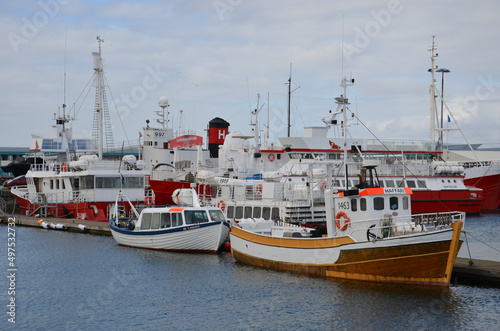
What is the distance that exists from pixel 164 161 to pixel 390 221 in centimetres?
4728

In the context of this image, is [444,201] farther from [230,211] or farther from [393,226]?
[393,226]

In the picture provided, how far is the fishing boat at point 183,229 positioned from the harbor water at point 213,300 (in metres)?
1.75

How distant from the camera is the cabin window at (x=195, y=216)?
34188 millimetres

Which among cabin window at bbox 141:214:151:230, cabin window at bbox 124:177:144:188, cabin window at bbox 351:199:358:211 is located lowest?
cabin window at bbox 141:214:151:230

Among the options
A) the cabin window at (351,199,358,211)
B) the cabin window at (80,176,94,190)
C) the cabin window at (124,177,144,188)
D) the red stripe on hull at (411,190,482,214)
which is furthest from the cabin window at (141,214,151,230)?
the red stripe on hull at (411,190,482,214)

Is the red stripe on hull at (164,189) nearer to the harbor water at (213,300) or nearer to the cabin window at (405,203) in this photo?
the harbor water at (213,300)

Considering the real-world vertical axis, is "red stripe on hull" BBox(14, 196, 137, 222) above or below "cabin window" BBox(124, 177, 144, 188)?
below

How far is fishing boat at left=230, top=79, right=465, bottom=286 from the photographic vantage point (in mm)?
24266

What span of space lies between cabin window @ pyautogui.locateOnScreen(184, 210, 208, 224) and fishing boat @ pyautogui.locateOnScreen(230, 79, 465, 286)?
243 inches

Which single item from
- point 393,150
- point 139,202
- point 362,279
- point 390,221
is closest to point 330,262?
point 362,279

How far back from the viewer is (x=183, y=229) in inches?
1340

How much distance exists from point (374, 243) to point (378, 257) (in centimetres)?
68

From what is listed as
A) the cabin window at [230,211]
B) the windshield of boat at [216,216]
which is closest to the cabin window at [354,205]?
the windshield of boat at [216,216]

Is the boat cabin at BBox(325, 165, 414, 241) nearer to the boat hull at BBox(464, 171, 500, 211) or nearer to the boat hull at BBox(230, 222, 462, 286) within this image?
the boat hull at BBox(230, 222, 462, 286)
